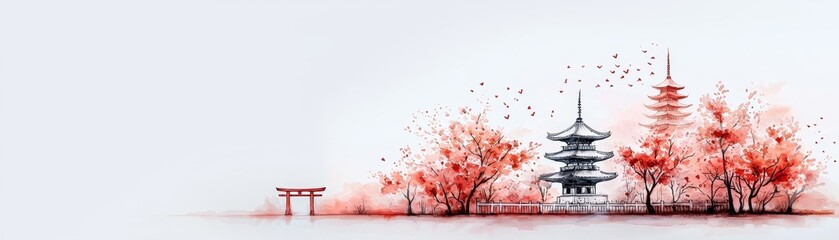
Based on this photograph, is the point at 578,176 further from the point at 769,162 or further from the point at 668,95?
the point at 769,162

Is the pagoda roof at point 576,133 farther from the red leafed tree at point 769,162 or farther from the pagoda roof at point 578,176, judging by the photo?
the red leafed tree at point 769,162

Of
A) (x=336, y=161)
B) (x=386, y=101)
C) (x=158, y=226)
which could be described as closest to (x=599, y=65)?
(x=386, y=101)

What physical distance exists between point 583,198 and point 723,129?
92cm

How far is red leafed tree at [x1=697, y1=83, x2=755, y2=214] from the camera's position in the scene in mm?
5512

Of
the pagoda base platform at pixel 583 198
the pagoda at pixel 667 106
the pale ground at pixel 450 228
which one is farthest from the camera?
the pagoda base platform at pixel 583 198

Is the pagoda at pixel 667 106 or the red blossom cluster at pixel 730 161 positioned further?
the red blossom cluster at pixel 730 161

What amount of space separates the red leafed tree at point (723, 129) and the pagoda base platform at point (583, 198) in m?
0.67

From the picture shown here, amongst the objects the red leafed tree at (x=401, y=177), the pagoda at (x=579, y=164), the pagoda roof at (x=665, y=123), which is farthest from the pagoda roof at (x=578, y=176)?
the red leafed tree at (x=401, y=177)

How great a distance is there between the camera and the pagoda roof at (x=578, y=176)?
18.5ft

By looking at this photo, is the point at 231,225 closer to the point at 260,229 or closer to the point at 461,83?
the point at 260,229

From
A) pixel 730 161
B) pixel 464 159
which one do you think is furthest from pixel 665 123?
pixel 464 159

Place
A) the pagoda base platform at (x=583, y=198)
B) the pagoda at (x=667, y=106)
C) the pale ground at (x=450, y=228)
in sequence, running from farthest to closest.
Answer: the pagoda base platform at (x=583, y=198)
the pale ground at (x=450, y=228)
the pagoda at (x=667, y=106)

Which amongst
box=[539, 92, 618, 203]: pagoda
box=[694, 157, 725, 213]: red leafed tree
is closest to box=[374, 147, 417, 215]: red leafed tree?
box=[539, 92, 618, 203]: pagoda

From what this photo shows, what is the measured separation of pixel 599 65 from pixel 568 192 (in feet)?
2.55
